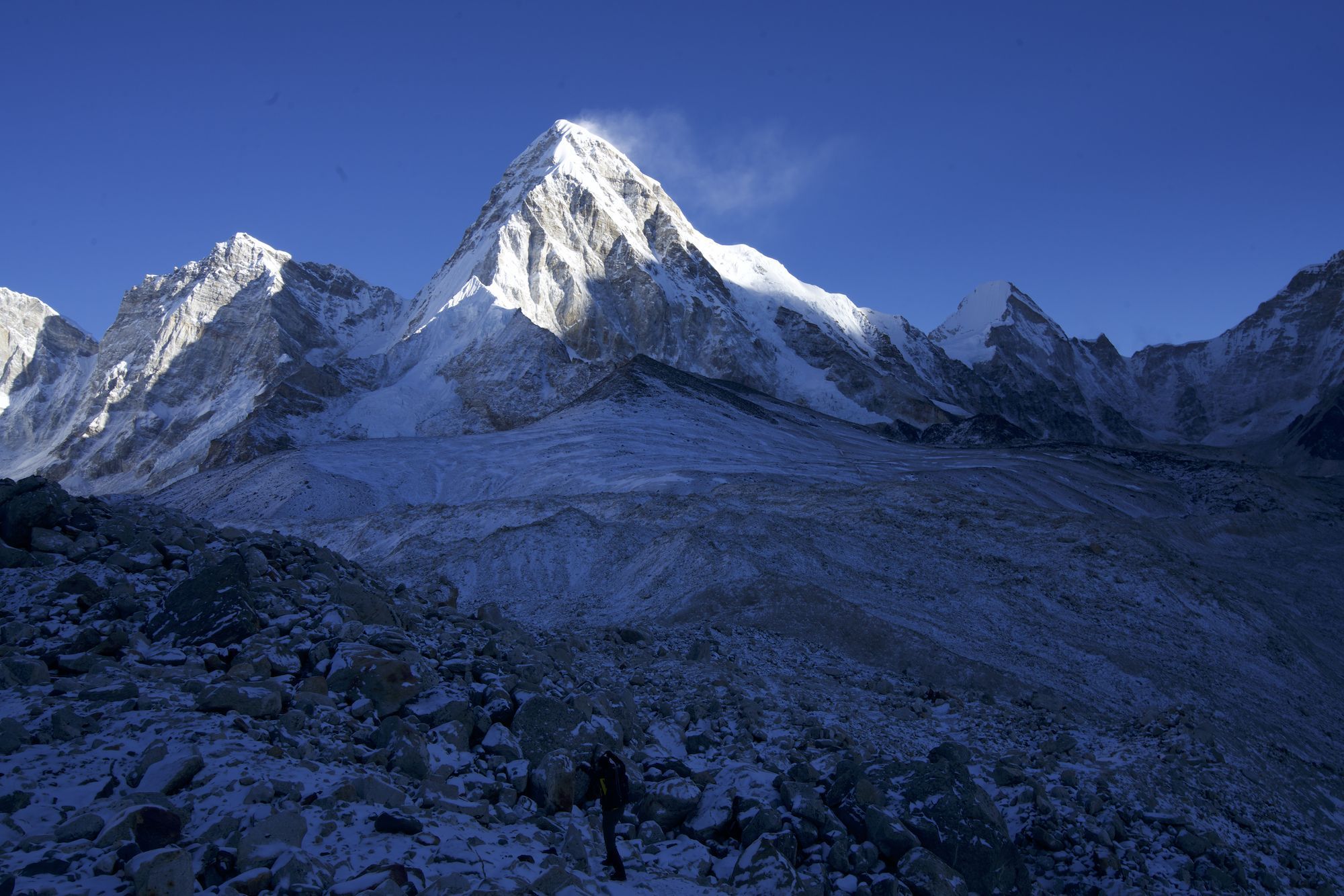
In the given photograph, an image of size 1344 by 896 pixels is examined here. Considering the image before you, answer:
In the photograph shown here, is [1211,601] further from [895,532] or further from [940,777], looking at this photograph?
[940,777]

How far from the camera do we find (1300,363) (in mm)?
170625

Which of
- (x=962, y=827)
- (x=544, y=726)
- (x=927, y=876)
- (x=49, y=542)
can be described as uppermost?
(x=49, y=542)

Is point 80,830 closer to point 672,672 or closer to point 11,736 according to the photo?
point 11,736

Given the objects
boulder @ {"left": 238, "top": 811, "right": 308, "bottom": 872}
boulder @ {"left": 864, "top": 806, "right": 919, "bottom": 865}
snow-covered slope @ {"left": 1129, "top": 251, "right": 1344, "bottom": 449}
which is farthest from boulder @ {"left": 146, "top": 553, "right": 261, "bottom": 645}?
snow-covered slope @ {"left": 1129, "top": 251, "right": 1344, "bottom": 449}

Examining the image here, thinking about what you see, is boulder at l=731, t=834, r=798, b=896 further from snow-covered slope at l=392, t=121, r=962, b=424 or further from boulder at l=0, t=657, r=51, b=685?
snow-covered slope at l=392, t=121, r=962, b=424

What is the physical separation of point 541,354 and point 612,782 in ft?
309

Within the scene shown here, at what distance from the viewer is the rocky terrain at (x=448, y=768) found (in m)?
5.26

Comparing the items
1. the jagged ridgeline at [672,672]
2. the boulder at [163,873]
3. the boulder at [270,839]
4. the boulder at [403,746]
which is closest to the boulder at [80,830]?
the jagged ridgeline at [672,672]

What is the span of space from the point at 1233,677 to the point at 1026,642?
4.80 meters

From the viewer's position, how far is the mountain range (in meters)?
97.0

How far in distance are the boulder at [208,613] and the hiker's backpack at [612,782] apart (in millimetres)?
4070

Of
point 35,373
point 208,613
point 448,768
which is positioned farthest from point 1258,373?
point 35,373

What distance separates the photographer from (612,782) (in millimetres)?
6082

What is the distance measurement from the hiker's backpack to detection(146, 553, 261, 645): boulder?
407 centimetres
